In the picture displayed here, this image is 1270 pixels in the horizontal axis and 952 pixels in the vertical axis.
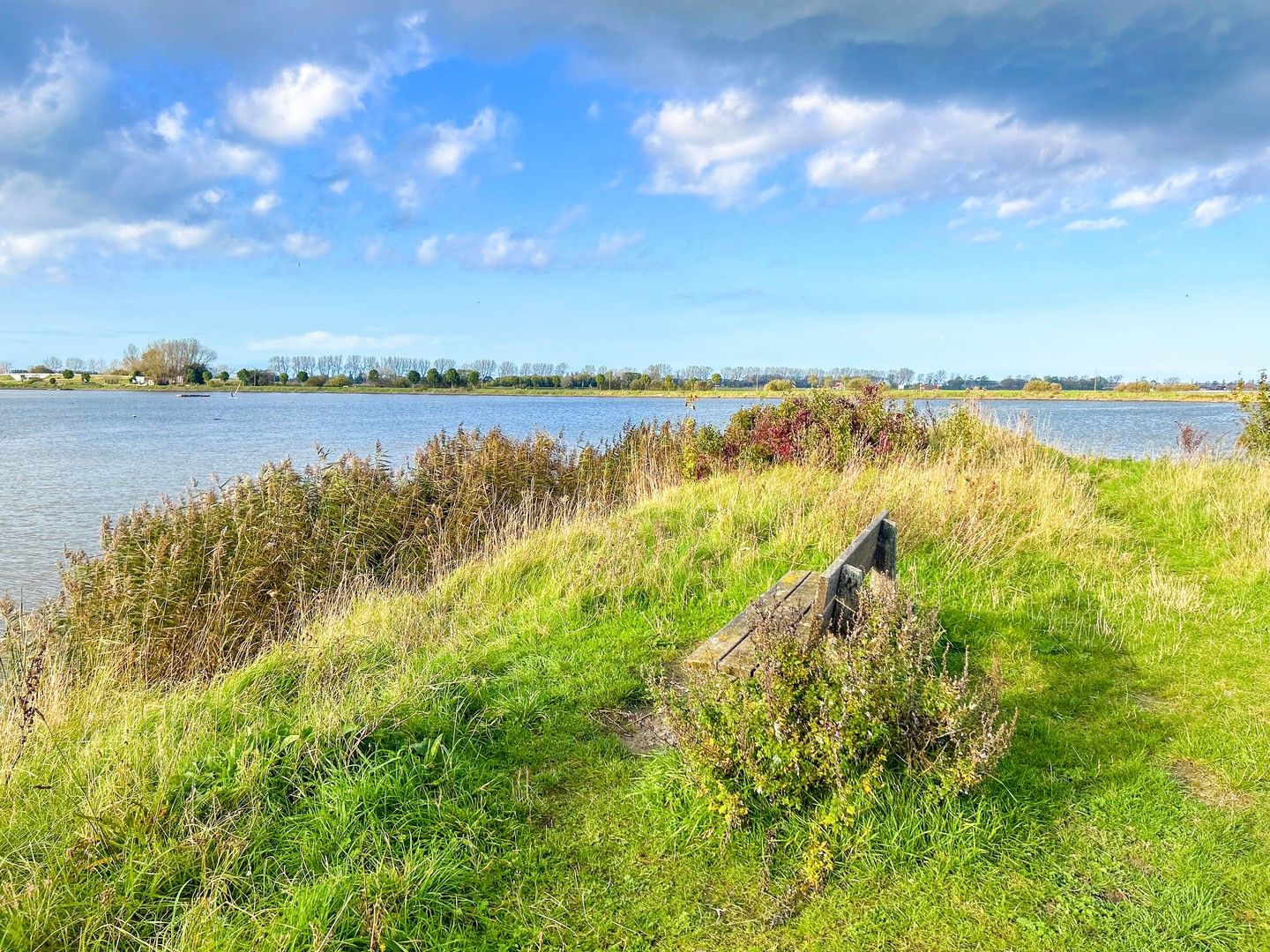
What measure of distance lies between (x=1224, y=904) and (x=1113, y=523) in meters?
6.72

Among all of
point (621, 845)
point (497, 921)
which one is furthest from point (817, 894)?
point (497, 921)

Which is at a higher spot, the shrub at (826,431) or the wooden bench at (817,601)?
the shrub at (826,431)

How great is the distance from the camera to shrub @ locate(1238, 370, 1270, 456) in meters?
13.4

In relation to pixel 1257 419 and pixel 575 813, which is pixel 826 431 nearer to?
Answer: pixel 1257 419

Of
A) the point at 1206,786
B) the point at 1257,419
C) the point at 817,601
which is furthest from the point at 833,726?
the point at 1257,419

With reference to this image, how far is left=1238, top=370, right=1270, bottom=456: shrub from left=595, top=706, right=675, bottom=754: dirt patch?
13.6m

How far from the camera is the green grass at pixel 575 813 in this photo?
2.81m

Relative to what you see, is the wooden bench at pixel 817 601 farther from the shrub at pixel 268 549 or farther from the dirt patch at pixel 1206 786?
the shrub at pixel 268 549

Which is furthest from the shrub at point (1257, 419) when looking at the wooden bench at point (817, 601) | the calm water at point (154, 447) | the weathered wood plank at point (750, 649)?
the weathered wood plank at point (750, 649)

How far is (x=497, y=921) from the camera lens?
2.89 m

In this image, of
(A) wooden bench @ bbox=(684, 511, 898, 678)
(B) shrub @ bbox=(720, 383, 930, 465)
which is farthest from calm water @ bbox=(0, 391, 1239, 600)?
(A) wooden bench @ bbox=(684, 511, 898, 678)

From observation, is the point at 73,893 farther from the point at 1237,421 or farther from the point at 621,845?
the point at 1237,421

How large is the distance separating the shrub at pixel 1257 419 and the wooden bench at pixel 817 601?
38.3ft

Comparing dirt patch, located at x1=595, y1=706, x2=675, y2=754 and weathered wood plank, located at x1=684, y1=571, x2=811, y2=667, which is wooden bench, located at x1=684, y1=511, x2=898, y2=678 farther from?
dirt patch, located at x1=595, y1=706, x2=675, y2=754
